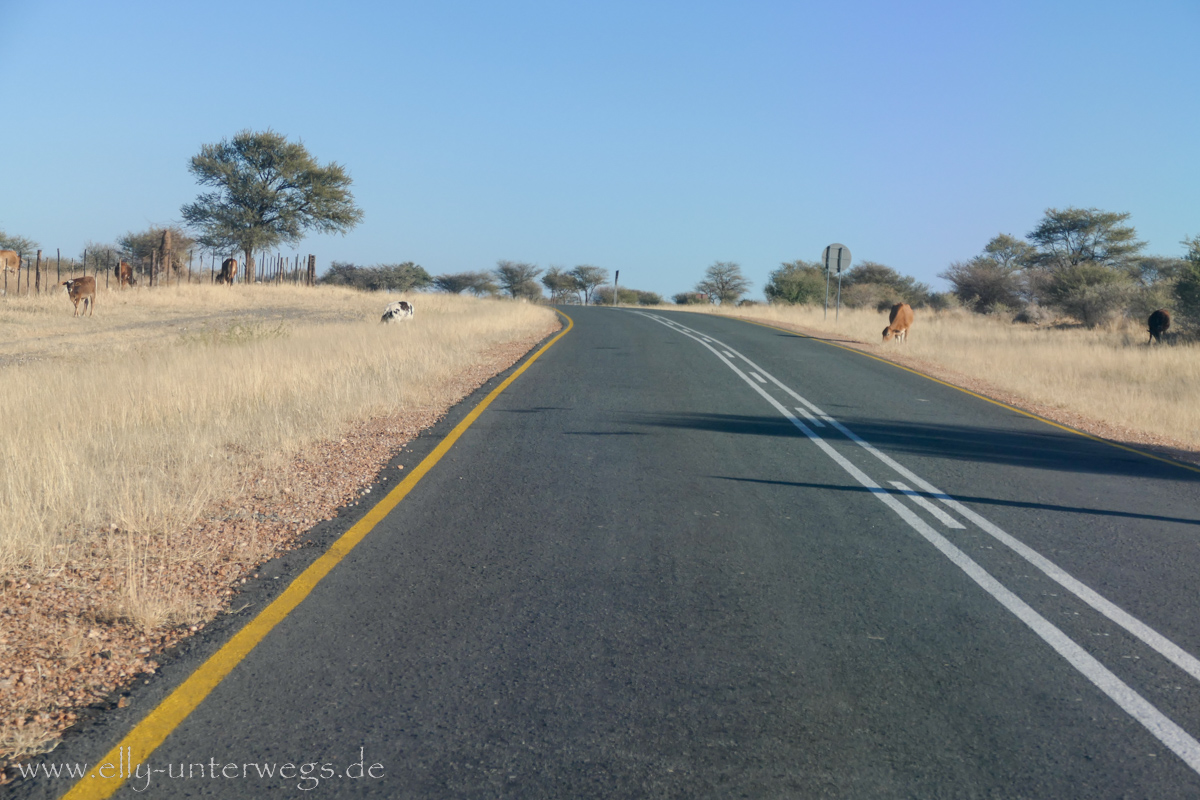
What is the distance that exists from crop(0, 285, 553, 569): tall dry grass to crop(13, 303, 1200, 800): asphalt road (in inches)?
60.1

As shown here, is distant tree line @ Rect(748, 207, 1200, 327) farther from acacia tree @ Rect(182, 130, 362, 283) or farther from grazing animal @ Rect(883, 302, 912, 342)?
acacia tree @ Rect(182, 130, 362, 283)

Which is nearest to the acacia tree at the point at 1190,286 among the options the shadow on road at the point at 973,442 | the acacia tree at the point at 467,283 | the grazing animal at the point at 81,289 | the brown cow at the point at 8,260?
the shadow on road at the point at 973,442

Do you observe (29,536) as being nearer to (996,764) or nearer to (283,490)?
(283,490)

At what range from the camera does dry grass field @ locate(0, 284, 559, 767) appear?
12.8ft

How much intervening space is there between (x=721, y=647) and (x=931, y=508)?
11.8ft

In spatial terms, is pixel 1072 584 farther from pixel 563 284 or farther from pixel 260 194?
pixel 563 284

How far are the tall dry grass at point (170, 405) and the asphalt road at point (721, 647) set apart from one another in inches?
60.1

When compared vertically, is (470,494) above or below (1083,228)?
below

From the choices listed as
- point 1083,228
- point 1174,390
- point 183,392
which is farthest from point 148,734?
point 1083,228

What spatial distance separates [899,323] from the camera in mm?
26469

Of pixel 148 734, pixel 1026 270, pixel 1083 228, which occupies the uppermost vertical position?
pixel 1083 228

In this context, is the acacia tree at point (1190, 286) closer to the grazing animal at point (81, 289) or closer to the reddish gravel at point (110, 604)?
the reddish gravel at point (110, 604)

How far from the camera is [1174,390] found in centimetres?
1672

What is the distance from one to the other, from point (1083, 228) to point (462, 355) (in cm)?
5196
